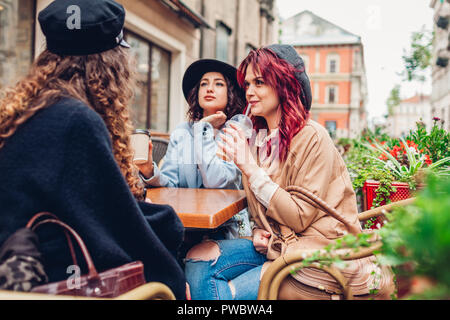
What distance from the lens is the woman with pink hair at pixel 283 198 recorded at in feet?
4.86

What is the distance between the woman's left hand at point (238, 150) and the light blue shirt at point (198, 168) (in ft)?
1.96

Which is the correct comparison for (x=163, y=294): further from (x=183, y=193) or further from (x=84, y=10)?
(x=183, y=193)

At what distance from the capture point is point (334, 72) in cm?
4453

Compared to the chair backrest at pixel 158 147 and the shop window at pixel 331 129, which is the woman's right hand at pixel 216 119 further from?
the shop window at pixel 331 129

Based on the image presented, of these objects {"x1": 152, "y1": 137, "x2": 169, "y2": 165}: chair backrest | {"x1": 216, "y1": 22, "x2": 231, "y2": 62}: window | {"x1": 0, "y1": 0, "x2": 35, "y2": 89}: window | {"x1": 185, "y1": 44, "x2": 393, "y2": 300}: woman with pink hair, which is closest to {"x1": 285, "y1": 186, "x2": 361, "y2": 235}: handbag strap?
{"x1": 185, "y1": 44, "x2": 393, "y2": 300}: woman with pink hair

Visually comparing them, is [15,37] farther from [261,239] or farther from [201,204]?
[261,239]

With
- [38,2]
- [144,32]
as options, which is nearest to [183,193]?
[38,2]

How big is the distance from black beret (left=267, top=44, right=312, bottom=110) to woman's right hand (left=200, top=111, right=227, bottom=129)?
2.64ft

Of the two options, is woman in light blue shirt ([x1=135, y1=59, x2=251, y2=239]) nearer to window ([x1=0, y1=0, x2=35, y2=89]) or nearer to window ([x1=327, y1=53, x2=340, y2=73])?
window ([x1=0, y1=0, x2=35, y2=89])

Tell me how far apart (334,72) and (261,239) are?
45810 millimetres

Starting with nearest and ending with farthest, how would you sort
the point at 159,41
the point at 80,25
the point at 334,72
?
1. the point at 80,25
2. the point at 159,41
3. the point at 334,72

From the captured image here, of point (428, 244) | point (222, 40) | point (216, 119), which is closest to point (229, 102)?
point (216, 119)

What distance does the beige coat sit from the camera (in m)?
1.63
